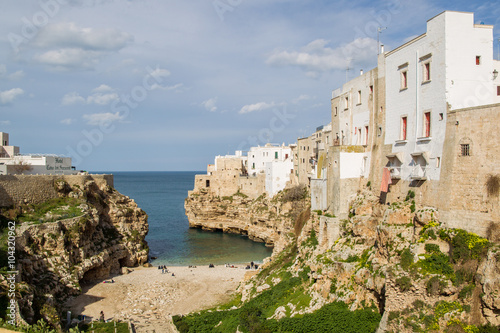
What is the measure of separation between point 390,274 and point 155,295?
68.9 feet

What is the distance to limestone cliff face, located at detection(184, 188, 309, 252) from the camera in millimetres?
50062

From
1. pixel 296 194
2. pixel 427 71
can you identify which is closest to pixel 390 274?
pixel 427 71

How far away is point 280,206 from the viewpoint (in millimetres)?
52219

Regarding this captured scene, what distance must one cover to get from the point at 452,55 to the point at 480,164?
483cm

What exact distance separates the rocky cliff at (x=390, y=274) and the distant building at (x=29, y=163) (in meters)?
27.3

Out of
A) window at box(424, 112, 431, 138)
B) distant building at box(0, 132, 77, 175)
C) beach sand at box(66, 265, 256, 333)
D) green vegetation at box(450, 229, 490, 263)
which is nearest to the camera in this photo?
green vegetation at box(450, 229, 490, 263)

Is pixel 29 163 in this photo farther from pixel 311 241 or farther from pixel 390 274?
pixel 390 274

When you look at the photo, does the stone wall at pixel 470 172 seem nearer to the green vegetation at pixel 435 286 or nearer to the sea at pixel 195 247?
the green vegetation at pixel 435 286

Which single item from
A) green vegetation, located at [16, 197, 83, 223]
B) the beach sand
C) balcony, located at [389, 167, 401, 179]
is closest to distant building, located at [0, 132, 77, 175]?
green vegetation, located at [16, 197, 83, 223]

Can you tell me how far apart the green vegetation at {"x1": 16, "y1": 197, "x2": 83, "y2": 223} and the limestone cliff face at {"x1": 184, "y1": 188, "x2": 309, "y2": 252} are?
22926 mm

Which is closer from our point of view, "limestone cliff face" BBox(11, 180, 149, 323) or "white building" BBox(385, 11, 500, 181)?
"white building" BBox(385, 11, 500, 181)

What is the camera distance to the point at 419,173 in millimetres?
18062

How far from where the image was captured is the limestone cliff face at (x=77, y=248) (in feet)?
85.3

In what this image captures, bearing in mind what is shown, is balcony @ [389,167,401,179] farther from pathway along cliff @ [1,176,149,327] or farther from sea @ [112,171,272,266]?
sea @ [112,171,272,266]
